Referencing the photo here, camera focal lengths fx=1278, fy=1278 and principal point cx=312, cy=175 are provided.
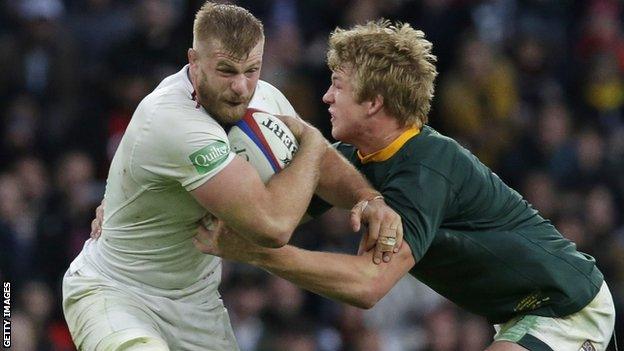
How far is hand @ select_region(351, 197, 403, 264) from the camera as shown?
6.14 m

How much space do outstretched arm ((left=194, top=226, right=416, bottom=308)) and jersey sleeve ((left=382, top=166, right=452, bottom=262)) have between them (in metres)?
0.08

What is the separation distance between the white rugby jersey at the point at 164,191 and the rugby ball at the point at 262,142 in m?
0.15

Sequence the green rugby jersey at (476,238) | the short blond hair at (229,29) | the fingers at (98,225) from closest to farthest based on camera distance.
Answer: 1. the short blond hair at (229,29)
2. the green rugby jersey at (476,238)
3. the fingers at (98,225)

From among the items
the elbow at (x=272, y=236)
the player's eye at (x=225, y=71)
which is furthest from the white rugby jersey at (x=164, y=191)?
the elbow at (x=272, y=236)

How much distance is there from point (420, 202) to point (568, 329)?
1.14 meters

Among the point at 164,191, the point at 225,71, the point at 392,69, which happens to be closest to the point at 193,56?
the point at 225,71

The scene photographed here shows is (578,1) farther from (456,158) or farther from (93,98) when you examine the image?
(456,158)

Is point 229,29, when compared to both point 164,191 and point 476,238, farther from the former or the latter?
point 476,238

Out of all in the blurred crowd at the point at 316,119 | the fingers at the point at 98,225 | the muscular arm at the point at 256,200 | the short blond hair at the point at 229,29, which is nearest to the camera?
the muscular arm at the point at 256,200

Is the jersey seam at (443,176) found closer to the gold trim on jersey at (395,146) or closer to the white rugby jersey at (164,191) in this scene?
the gold trim on jersey at (395,146)

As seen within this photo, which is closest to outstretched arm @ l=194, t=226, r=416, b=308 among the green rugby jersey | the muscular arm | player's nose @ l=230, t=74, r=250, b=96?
the muscular arm

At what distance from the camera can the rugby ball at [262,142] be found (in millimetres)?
6238

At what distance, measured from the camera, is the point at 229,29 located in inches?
241

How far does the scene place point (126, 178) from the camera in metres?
6.39
